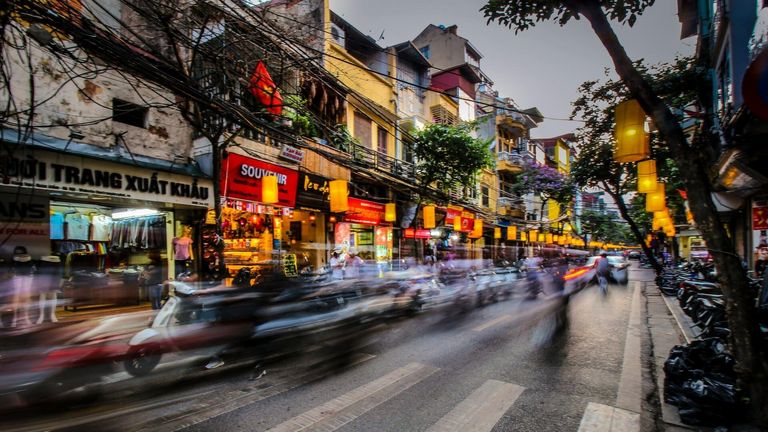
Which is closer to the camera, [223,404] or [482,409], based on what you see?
[482,409]

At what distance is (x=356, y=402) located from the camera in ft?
14.9

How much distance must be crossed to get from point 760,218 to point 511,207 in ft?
74.8

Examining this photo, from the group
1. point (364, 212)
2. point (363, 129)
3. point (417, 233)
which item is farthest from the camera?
point (417, 233)

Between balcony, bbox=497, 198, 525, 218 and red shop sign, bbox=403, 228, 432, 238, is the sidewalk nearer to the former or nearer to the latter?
red shop sign, bbox=403, 228, 432, 238

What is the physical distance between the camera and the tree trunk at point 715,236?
3.60 metres

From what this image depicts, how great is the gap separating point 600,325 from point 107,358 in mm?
9657

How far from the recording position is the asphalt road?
13.0 feet

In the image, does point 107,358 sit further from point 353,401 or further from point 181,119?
point 181,119

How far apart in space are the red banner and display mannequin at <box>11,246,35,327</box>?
1671cm

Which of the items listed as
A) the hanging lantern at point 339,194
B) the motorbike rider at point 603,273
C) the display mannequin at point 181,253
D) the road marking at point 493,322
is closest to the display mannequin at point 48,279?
the display mannequin at point 181,253

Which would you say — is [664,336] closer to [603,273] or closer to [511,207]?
[603,273]

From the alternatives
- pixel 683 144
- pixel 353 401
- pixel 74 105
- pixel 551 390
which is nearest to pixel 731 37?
pixel 683 144

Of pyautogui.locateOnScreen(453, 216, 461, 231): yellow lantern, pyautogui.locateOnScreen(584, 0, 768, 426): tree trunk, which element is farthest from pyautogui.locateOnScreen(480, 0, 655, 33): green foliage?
pyautogui.locateOnScreen(453, 216, 461, 231): yellow lantern

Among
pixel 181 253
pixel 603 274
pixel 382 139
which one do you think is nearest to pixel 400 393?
pixel 181 253
